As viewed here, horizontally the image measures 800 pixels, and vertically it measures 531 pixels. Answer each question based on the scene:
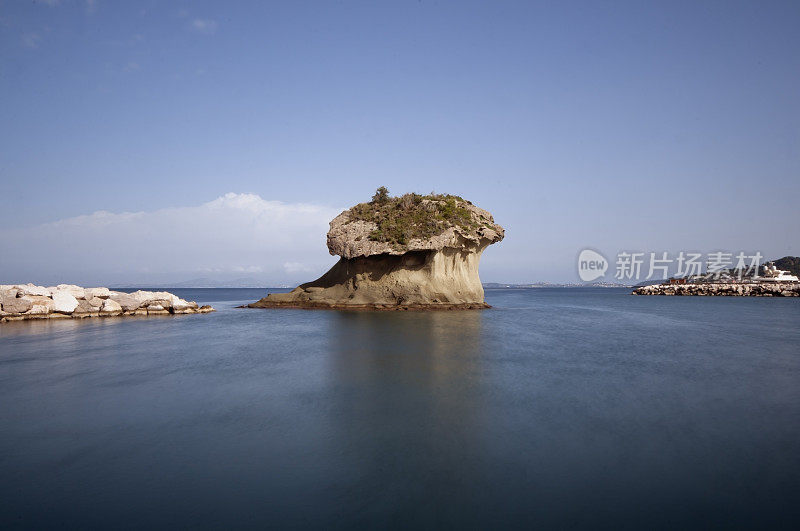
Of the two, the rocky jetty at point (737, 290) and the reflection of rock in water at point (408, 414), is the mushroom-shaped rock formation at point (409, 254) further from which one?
the rocky jetty at point (737, 290)

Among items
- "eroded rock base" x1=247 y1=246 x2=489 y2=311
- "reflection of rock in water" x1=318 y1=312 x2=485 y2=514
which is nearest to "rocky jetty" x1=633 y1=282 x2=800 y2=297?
"eroded rock base" x1=247 y1=246 x2=489 y2=311

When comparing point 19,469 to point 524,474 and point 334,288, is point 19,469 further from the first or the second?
point 334,288

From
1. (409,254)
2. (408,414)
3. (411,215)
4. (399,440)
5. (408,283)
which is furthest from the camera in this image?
(411,215)

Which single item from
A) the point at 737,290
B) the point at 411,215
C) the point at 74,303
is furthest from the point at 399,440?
the point at 737,290

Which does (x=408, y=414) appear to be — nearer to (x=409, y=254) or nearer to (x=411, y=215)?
(x=409, y=254)

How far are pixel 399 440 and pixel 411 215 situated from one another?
32.6 metres

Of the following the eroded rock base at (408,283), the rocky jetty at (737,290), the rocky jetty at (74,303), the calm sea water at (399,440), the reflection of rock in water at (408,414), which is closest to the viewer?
the calm sea water at (399,440)

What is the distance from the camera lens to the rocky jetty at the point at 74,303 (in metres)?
28.2

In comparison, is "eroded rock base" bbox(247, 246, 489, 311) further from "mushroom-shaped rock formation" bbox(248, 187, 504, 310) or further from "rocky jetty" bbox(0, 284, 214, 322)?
"rocky jetty" bbox(0, 284, 214, 322)

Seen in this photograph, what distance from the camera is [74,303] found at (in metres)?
30.6

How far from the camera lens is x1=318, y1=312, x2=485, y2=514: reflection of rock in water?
591cm

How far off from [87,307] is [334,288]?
1960 centimetres

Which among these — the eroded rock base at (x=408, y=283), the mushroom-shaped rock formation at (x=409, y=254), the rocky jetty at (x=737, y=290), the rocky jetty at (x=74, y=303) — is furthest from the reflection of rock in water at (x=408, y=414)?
the rocky jetty at (x=737, y=290)

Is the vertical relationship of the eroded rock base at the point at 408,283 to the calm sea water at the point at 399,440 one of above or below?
above
